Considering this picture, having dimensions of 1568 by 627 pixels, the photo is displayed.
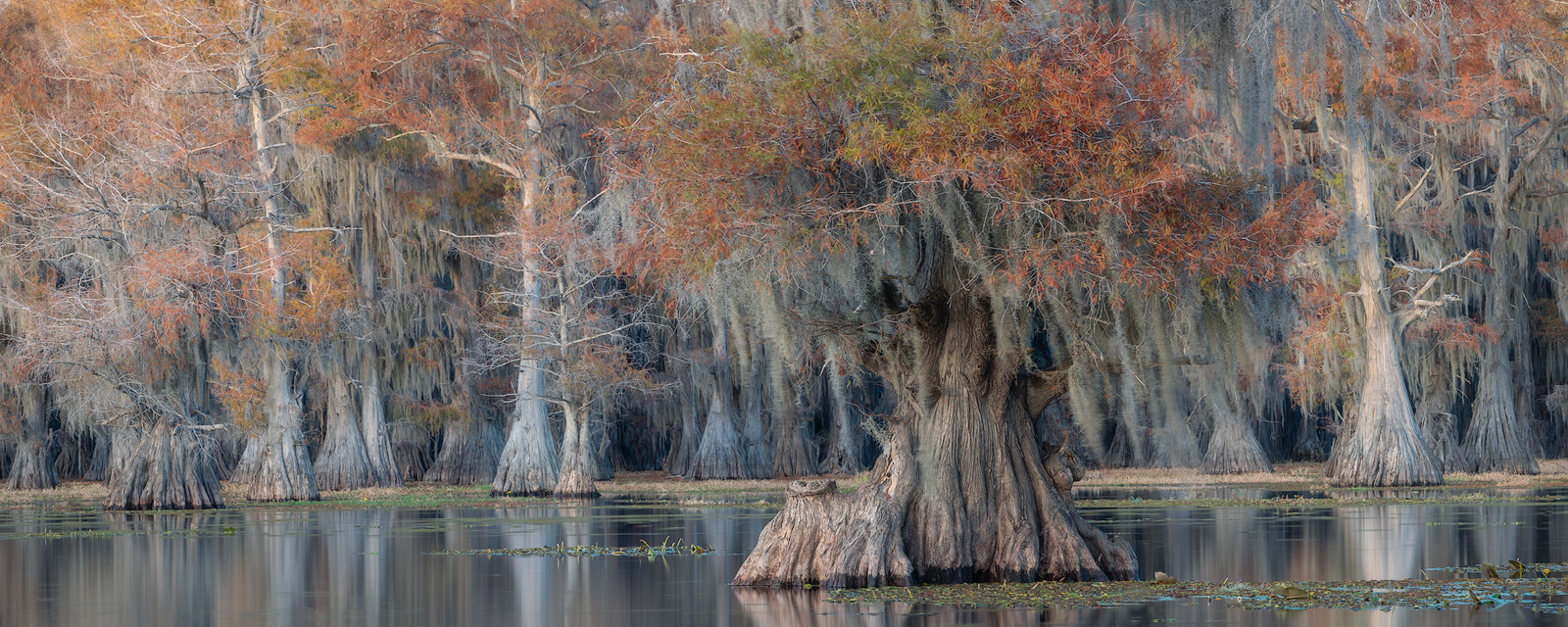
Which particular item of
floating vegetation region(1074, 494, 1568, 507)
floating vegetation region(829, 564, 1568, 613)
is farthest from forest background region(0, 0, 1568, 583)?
floating vegetation region(1074, 494, 1568, 507)

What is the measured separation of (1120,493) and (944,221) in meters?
21.0

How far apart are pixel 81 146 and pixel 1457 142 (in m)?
27.9

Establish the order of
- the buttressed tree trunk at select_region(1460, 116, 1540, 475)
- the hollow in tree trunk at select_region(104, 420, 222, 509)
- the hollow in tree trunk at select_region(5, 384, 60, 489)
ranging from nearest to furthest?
the hollow in tree trunk at select_region(104, 420, 222, 509) < the buttressed tree trunk at select_region(1460, 116, 1540, 475) < the hollow in tree trunk at select_region(5, 384, 60, 489)

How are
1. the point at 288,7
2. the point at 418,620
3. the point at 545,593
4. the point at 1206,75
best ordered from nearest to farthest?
the point at 418,620
the point at 545,593
the point at 1206,75
the point at 288,7

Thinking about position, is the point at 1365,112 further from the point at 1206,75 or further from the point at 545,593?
the point at 545,593

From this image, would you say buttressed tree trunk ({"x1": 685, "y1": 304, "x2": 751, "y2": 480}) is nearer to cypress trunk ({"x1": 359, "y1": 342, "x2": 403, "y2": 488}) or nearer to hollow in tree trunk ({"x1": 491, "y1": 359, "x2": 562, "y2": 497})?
hollow in tree trunk ({"x1": 491, "y1": 359, "x2": 562, "y2": 497})

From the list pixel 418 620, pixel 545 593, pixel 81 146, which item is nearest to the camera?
pixel 418 620

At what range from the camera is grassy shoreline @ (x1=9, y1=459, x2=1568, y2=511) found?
27.9m

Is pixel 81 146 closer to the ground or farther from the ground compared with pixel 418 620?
farther from the ground

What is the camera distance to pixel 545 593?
13.5 meters

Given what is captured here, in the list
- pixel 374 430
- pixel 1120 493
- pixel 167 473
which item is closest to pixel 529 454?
pixel 374 430

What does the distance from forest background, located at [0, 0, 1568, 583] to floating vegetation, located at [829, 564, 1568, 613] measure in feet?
1.97

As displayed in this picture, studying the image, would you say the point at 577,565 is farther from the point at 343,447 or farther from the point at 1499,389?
the point at 1499,389

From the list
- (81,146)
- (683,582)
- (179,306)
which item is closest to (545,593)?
(683,582)
